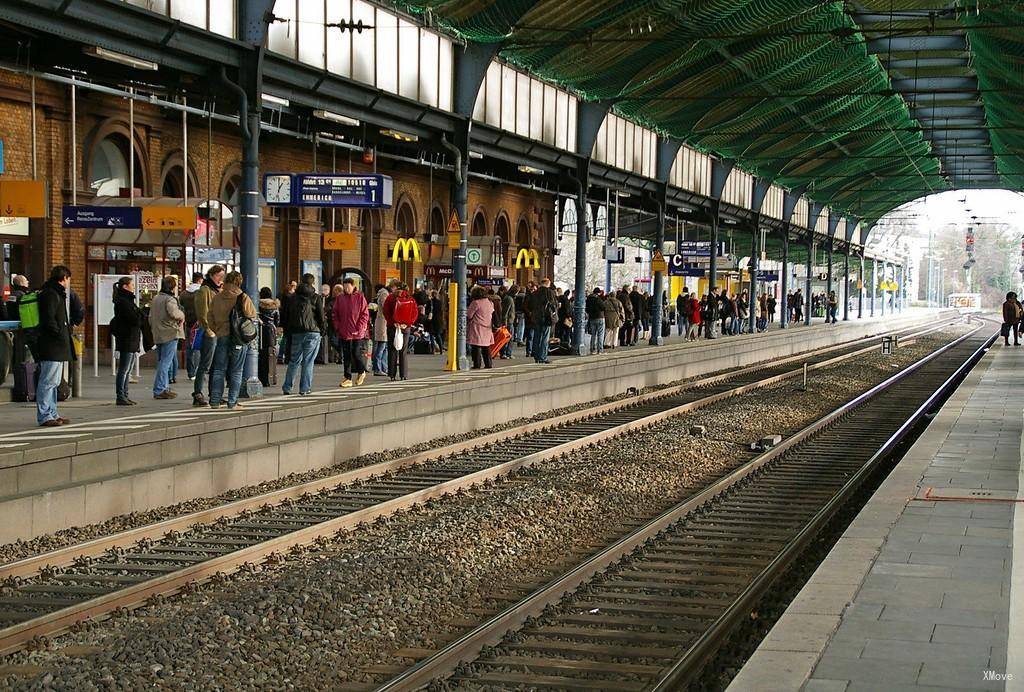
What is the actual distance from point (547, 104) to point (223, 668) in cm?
2520

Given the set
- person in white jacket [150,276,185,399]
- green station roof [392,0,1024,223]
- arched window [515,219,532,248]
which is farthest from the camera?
arched window [515,219,532,248]

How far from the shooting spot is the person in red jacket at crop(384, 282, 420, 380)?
69.7 ft

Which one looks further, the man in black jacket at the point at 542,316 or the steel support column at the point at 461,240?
the man in black jacket at the point at 542,316

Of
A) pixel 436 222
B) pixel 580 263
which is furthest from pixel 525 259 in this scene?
pixel 580 263

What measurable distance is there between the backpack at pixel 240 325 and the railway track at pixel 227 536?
2.14 m

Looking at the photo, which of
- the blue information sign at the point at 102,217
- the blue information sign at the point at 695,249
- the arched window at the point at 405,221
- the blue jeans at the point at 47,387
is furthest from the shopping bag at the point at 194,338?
the blue information sign at the point at 695,249

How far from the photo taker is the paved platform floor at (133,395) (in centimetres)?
1457

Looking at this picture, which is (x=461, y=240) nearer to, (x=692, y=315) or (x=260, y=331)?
(x=260, y=331)

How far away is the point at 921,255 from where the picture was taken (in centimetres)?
16612

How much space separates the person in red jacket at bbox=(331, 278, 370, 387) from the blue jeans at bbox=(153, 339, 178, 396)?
308cm

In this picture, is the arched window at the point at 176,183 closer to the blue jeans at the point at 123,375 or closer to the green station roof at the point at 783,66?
the green station roof at the point at 783,66

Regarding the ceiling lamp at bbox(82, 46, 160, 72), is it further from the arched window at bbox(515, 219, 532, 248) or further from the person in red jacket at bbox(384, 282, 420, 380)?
the arched window at bbox(515, 219, 532, 248)

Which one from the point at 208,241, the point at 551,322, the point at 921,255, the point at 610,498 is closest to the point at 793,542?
the point at 610,498

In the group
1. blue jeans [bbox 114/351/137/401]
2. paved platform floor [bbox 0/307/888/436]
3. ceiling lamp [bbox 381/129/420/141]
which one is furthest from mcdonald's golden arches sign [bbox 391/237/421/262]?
blue jeans [bbox 114/351/137/401]
